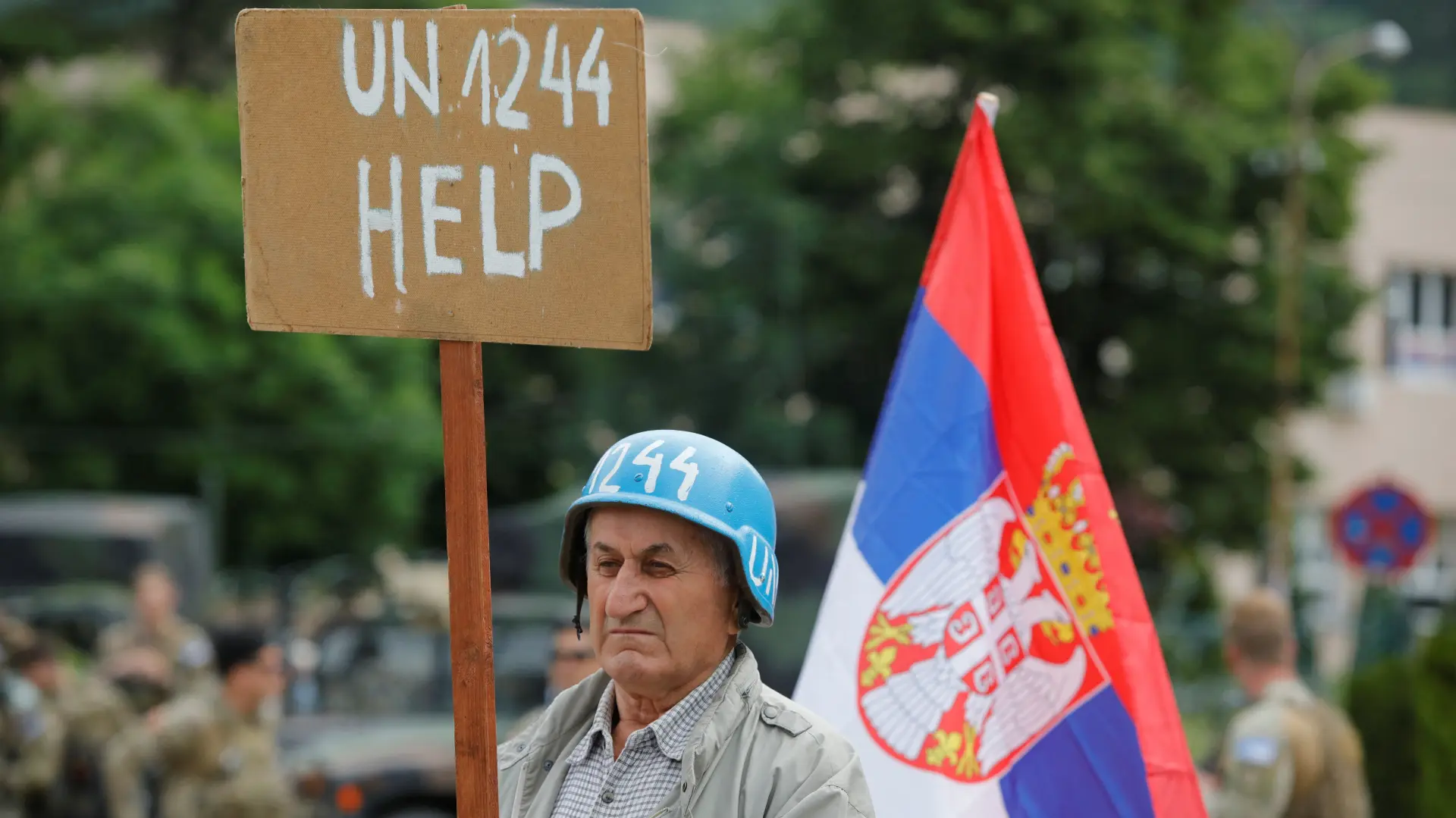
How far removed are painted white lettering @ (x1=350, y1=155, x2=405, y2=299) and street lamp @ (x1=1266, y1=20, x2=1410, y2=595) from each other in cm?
2279

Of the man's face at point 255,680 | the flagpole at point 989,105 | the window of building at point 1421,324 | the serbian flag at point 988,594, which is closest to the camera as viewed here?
the serbian flag at point 988,594

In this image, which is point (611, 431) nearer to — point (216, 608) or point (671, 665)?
point (216, 608)

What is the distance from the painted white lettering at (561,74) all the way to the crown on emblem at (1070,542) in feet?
5.41

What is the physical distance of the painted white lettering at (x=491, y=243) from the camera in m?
3.16

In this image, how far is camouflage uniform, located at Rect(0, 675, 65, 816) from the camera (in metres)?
10.7

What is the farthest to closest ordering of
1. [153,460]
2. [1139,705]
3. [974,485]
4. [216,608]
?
[153,460], [216,608], [974,485], [1139,705]

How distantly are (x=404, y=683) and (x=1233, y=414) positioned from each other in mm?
16788

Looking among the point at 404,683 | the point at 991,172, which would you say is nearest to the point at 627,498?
the point at 991,172

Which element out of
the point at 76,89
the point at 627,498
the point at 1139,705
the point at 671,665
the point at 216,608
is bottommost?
the point at 216,608

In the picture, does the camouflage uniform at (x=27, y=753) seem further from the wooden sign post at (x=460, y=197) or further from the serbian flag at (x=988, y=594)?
the wooden sign post at (x=460, y=197)

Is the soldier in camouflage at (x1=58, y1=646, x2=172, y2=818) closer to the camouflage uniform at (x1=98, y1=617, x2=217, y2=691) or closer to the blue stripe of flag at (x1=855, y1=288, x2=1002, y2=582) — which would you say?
the camouflage uniform at (x1=98, y1=617, x2=217, y2=691)

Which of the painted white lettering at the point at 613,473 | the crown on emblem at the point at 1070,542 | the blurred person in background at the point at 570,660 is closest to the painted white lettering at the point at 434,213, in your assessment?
the painted white lettering at the point at 613,473

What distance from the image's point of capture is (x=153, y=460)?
929 inches

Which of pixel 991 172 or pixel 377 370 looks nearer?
pixel 991 172
